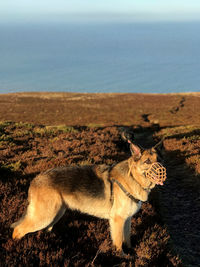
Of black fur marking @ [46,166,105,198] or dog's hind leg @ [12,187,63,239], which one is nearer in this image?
dog's hind leg @ [12,187,63,239]

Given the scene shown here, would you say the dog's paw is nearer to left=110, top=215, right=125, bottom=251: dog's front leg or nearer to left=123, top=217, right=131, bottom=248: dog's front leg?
left=110, top=215, right=125, bottom=251: dog's front leg

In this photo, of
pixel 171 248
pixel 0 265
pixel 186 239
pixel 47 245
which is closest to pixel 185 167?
pixel 186 239

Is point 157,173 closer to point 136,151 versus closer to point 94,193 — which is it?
point 136,151

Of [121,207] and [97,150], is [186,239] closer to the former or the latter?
[121,207]

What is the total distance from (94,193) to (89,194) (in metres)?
0.09

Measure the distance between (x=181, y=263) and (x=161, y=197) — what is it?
383 cm

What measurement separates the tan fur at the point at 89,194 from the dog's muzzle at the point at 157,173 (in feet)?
0.37

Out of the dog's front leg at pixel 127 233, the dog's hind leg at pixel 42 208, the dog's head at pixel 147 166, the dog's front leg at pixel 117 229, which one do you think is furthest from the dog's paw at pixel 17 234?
the dog's head at pixel 147 166

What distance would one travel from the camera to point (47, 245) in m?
4.13

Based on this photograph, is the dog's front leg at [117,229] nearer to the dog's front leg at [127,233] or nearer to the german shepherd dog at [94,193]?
the german shepherd dog at [94,193]

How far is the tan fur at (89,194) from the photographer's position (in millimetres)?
3932

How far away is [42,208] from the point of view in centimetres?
387

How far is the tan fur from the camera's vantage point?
393 cm

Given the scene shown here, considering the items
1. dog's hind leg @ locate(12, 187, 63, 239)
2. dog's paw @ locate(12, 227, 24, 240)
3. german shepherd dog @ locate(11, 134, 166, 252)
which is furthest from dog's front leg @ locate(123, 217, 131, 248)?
dog's paw @ locate(12, 227, 24, 240)
